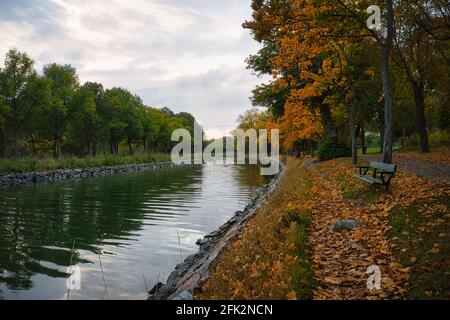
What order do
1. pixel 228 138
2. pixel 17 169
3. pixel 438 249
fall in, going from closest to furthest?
pixel 438 249 < pixel 17 169 < pixel 228 138

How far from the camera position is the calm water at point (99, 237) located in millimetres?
9695

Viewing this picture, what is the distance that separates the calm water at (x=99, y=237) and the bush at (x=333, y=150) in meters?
8.30

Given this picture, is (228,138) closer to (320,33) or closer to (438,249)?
(320,33)

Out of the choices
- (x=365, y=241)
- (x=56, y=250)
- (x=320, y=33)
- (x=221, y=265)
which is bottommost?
(x=56, y=250)

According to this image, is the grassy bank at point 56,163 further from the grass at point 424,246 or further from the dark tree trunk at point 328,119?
the grass at point 424,246

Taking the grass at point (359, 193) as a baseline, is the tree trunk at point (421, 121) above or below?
above

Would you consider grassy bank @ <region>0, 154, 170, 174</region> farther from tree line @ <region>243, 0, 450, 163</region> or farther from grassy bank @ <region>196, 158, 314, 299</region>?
grassy bank @ <region>196, 158, 314, 299</region>

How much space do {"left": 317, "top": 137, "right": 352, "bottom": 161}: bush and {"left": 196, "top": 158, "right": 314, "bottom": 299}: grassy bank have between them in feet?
67.0

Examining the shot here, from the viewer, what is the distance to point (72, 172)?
40.8 metres

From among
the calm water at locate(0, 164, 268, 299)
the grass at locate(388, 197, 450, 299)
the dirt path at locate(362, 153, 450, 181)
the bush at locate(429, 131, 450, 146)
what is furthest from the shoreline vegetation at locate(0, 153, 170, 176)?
the bush at locate(429, 131, 450, 146)

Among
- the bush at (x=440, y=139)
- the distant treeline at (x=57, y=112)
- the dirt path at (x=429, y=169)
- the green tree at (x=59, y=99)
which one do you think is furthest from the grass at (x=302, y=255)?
the green tree at (x=59, y=99)

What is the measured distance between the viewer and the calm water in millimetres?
9695
